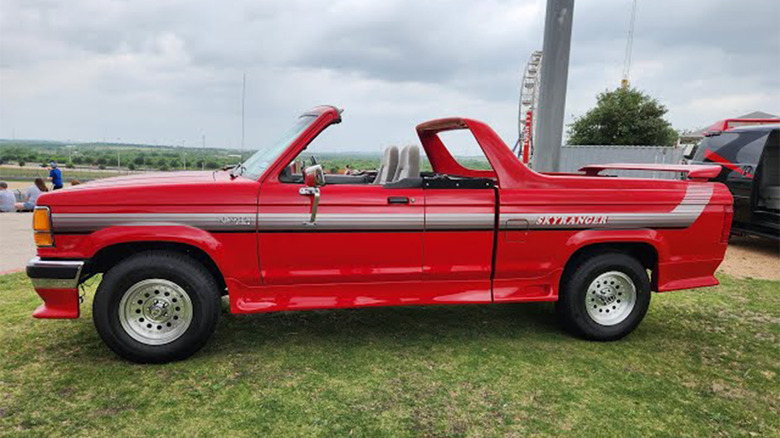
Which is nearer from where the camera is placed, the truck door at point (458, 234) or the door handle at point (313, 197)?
the door handle at point (313, 197)

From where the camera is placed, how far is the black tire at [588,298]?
4512 millimetres

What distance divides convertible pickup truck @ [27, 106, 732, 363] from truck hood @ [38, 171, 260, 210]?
0.01m

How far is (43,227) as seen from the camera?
12.1 ft

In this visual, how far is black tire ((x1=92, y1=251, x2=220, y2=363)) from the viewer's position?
3.76 meters

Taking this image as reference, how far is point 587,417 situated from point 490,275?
1.39 meters

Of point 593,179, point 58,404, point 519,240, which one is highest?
point 593,179

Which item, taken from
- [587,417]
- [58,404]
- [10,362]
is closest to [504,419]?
[587,417]

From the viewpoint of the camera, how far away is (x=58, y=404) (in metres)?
3.28

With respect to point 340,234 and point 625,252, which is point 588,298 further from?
point 340,234

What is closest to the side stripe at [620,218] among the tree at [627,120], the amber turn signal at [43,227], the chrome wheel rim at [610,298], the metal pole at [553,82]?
the chrome wheel rim at [610,298]

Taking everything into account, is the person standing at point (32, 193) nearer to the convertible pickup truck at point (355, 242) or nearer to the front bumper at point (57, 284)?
the convertible pickup truck at point (355, 242)

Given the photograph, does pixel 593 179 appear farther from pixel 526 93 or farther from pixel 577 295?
pixel 526 93

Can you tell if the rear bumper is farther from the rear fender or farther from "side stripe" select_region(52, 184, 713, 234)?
"side stripe" select_region(52, 184, 713, 234)

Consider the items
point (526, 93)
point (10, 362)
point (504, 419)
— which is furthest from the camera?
point (526, 93)
